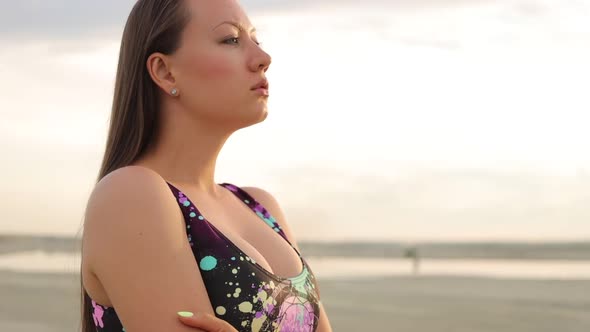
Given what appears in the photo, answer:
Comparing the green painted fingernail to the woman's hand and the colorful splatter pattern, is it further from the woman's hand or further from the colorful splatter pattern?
the colorful splatter pattern

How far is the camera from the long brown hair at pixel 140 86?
2449 millimetres

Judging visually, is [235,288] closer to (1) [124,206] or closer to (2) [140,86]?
(1) [124,206]

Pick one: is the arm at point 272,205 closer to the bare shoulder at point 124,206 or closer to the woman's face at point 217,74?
the woman's face at point 217,74

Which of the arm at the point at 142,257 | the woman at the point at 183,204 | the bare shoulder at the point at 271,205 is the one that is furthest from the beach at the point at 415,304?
the arm at the point at 142,257

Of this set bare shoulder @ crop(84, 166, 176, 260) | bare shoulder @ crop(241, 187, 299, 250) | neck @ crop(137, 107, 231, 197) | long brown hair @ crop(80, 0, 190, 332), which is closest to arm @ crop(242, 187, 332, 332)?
bare shoulder @ crop(241, 187, 299, 250)

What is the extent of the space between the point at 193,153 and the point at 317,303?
56 cm

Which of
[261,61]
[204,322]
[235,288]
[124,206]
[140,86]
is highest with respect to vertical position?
[261,61]

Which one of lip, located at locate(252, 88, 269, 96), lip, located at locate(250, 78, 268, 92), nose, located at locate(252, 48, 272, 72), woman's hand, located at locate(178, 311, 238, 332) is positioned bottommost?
woman's hand, located at locate(178, 311, 238, 332)

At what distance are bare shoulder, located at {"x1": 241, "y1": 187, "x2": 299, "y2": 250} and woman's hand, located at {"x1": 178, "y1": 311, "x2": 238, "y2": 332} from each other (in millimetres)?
759

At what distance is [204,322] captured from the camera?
2.13 m

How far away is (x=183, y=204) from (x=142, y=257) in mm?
212

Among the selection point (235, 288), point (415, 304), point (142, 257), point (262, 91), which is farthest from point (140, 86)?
point (415, 304)

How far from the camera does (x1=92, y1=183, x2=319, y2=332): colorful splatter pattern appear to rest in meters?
2.26

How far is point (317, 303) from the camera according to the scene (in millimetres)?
2557
